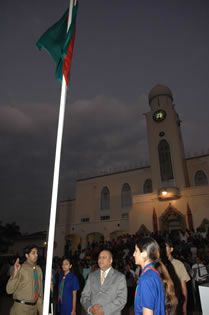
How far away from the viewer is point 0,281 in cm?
916

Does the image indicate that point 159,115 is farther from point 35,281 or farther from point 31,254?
point 35,281

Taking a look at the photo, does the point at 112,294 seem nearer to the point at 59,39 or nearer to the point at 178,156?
the point at 59,39

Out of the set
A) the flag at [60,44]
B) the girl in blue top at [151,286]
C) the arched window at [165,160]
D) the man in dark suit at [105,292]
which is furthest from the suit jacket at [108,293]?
the arched window at [165,160]

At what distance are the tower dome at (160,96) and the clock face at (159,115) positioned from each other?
6.48 ft

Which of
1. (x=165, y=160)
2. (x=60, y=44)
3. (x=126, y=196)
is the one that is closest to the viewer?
(x=60, y=44)

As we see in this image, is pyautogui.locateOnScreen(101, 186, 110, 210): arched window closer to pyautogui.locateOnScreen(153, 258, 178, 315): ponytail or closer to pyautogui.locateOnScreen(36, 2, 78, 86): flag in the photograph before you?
pyautogui.locateOnScreen(36, 2, 78, 86): flag

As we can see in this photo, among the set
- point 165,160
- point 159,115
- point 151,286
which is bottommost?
point 151,286

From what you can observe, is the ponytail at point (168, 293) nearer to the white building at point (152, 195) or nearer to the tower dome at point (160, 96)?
the white building at point (152, 195)

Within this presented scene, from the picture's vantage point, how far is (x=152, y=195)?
68.2ft

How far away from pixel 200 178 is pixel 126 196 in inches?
366

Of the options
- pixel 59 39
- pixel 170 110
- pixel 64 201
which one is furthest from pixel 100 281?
pixel 64 201

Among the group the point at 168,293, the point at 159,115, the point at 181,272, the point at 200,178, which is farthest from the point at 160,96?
the point at 168,293

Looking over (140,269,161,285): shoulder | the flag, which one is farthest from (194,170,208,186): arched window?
(140,269,161,285): shoulder

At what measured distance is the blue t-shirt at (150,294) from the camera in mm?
1913
